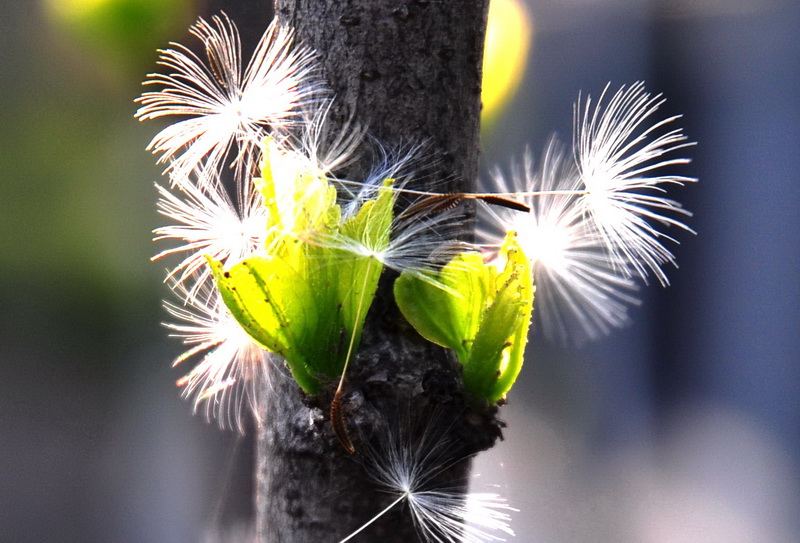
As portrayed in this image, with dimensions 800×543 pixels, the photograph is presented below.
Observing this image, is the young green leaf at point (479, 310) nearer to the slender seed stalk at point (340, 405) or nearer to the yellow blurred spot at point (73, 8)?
the slender seed stalk at point (340, 405)

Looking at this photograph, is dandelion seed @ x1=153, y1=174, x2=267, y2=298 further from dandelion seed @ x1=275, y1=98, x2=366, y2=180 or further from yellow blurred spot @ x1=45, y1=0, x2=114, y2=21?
yellow blurred spot @ x1=45, y1=0, x2=114, y2=21

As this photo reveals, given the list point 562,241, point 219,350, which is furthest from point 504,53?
point 219,350

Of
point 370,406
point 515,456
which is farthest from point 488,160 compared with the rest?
point 370,406

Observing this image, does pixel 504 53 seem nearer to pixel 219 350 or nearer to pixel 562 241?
pixel 562 241

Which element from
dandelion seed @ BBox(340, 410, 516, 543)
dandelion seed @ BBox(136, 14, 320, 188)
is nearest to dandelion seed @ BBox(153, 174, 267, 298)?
dandelion seed @ BBox(136, 14, 320, 188)

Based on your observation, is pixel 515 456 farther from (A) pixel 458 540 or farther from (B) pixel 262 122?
(B) pixel 262 122

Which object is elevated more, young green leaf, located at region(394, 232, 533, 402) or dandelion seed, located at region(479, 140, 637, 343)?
dandelion seed, located at region(479, 140, 637, 343)
